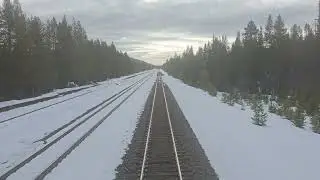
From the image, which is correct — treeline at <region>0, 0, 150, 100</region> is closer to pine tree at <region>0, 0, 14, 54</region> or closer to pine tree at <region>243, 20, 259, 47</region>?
pine tree at <region>0, 0, 14, 54</region>

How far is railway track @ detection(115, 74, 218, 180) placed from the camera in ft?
42.0

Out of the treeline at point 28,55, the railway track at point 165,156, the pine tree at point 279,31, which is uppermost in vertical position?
the pine tree at point 279,31

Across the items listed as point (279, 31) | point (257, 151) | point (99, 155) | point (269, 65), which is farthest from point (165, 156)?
point (279, 31)

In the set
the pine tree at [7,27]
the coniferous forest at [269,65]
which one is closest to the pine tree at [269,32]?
the coniferous forest at [269,65]

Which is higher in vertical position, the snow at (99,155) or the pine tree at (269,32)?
the pine tree at (269,32)

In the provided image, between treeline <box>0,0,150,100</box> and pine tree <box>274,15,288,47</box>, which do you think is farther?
pine tree <box>274,15,288,47</box>

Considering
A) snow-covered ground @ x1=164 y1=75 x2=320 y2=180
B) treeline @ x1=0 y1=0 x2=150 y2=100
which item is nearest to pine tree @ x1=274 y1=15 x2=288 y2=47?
treeline @ x1=0 y1=0 x2=150 y2=100

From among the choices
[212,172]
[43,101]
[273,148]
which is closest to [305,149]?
[273,148]

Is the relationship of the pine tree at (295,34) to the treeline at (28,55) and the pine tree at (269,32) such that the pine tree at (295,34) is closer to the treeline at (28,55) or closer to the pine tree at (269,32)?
the pine tree at (269,32)

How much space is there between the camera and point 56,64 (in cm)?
7581

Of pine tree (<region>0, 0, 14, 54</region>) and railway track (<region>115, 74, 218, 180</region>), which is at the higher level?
pine tree (<region>0, 0, 14, 54</region>)

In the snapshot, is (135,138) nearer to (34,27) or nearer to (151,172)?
(151,172)

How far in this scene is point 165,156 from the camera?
15398mm

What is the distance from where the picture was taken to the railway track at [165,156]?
1280 cm
